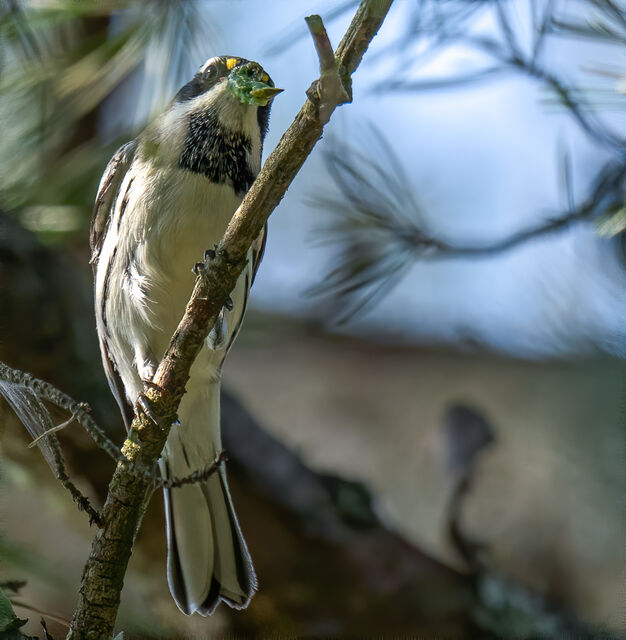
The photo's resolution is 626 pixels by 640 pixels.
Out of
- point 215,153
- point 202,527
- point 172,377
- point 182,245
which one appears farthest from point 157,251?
point 202,527

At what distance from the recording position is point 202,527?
2.93 feet

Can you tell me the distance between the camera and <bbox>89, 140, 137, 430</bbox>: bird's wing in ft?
2.76

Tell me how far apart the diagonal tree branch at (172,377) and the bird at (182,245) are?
0.54ft

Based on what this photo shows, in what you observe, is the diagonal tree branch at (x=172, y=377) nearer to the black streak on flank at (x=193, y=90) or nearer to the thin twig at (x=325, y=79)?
the thin twig at (x=325, y=79)

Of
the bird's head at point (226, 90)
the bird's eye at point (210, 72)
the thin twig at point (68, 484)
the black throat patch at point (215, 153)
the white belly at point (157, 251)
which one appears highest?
the bird's eye at point (210, 72)

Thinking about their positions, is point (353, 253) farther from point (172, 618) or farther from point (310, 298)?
point (172, 618)

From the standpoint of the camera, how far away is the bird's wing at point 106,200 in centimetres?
83

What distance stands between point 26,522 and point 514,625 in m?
0.70

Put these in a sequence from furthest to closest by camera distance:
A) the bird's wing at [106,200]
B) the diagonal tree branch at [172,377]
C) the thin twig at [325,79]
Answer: the bird's wing at [106,200] < the diagonal tree branch at [172,377] < the thin twig at [325,79]

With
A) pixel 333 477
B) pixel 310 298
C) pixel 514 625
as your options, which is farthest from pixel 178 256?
pixel 514 625

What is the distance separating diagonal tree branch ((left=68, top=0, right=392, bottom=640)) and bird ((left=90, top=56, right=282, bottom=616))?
0.16 meters

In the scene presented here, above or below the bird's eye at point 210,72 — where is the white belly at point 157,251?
below

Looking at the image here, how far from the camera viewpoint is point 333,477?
122 cm

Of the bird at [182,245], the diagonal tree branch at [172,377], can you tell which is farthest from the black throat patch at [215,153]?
the diagonal tree branch at [172,377]
